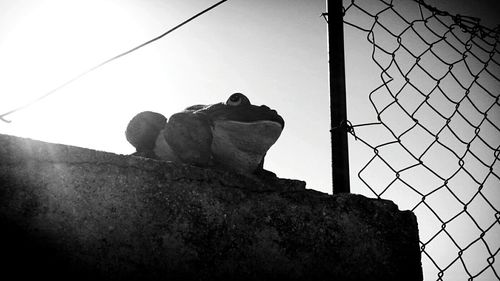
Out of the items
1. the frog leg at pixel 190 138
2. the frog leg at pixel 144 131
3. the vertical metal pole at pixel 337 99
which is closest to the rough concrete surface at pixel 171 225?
the vertical metal pole at pixel 337 99

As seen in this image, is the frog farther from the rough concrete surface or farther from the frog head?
the rough concrete surface

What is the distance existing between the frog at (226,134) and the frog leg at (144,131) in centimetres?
15

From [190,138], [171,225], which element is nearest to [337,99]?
[190,138]

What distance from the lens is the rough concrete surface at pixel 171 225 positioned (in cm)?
89

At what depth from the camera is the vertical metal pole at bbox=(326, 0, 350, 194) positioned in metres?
1.33

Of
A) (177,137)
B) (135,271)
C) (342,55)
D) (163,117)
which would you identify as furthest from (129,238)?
(342,55)

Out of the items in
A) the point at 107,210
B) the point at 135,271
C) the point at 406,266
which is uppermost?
the point at 406,266

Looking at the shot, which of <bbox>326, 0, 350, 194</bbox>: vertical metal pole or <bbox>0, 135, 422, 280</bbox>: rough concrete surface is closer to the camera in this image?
<bbox>0, 135, 422, 280</bbox>: rough concrete surface

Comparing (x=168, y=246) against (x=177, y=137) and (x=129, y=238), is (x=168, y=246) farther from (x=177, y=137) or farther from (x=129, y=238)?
(x=177, y=137)

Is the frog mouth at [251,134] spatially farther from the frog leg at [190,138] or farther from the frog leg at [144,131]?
the frog leg at [144,131]

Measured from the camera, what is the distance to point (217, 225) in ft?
3.31

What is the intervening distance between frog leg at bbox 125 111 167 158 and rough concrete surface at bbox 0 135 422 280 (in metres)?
0.60

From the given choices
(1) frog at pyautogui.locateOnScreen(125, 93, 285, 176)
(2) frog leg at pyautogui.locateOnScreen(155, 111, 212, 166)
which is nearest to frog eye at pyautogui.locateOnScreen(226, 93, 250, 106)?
(1) frog at pyautogui.locateOnScreen(125, 93, 285, 176)

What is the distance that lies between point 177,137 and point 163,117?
29 centimetres
